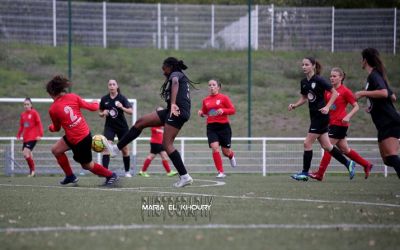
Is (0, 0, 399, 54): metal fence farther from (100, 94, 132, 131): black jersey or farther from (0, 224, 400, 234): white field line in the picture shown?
(0, 224, 400, 234): white field line

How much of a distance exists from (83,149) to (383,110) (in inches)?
169

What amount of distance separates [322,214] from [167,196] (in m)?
2.58

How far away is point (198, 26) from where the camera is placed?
106 ft

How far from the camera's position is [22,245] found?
5.68 meters

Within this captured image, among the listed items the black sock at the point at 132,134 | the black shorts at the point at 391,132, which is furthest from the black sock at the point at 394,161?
the black sock at the point at 132,134

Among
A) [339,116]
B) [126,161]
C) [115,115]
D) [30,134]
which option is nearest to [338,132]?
[339,116]

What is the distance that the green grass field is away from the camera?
5.73 m

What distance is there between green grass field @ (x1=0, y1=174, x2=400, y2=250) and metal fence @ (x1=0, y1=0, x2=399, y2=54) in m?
19.9

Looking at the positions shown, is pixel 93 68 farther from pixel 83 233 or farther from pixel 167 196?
pixel 83 233

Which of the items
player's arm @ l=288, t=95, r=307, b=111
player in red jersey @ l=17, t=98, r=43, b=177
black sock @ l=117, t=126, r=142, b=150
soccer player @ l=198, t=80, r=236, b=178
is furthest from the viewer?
player in red jersey @ l=17, t=98, r=43, b=177

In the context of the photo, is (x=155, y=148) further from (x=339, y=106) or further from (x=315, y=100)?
(x=315, y=100)

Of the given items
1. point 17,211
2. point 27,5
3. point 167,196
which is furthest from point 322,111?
point 27,5

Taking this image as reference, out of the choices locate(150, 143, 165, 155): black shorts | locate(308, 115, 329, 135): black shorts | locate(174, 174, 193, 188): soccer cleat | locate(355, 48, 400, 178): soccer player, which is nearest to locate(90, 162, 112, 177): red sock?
locate(174, 174, 193, 188): soccer cleat

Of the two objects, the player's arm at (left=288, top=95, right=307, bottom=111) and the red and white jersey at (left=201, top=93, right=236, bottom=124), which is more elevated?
the player's arm at (left=288, top=95, right=307, bottom=111)
